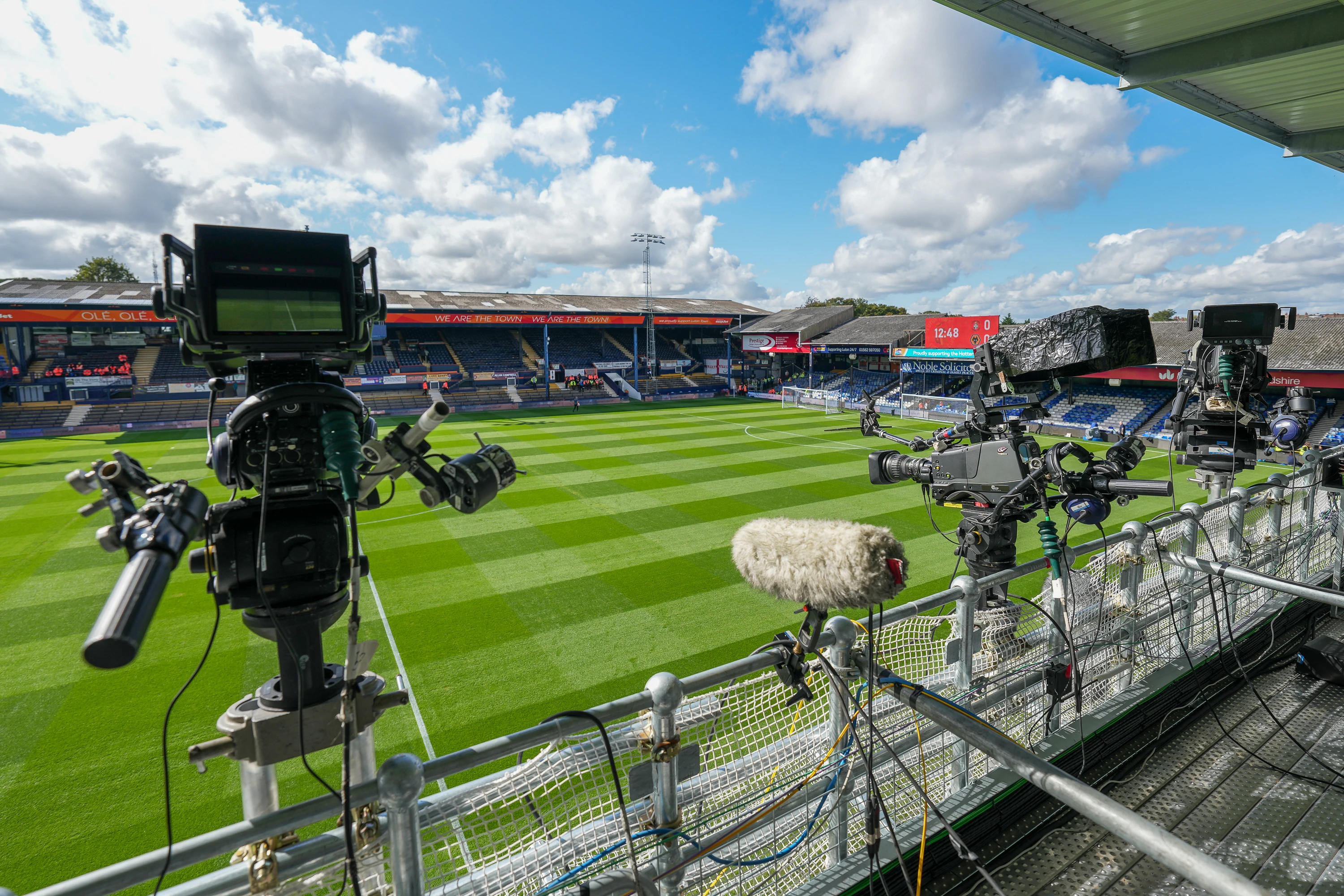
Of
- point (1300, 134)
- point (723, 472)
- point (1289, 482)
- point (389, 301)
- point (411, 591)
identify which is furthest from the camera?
point (389, 301)

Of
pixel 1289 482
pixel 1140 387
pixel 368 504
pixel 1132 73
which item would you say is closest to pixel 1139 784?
pixel 368 504

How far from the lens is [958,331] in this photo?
1284 inches

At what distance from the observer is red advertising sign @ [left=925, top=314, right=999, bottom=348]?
103ft

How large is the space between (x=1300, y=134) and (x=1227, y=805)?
7.47 m

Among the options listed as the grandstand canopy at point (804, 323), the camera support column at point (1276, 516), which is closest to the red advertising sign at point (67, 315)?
the grandstand canopy at point (804, 323)

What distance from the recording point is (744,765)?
2.84m

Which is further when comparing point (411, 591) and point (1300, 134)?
point (411, 591)

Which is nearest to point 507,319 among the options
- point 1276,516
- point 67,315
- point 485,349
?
point 485,349

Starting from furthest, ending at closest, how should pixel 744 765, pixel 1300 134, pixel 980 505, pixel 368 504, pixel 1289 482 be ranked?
pixel 1300 134, pixel 1289 482, pixel 980 505, pixel 744 765, pixel 368 504

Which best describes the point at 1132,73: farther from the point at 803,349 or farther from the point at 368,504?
the point at 803,349

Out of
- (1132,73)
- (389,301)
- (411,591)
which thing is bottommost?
(411,591)

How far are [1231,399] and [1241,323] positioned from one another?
2.46 feet

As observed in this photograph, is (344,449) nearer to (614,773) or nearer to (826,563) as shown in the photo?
(614,773)

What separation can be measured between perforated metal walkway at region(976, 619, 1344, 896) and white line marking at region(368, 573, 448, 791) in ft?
12.7
